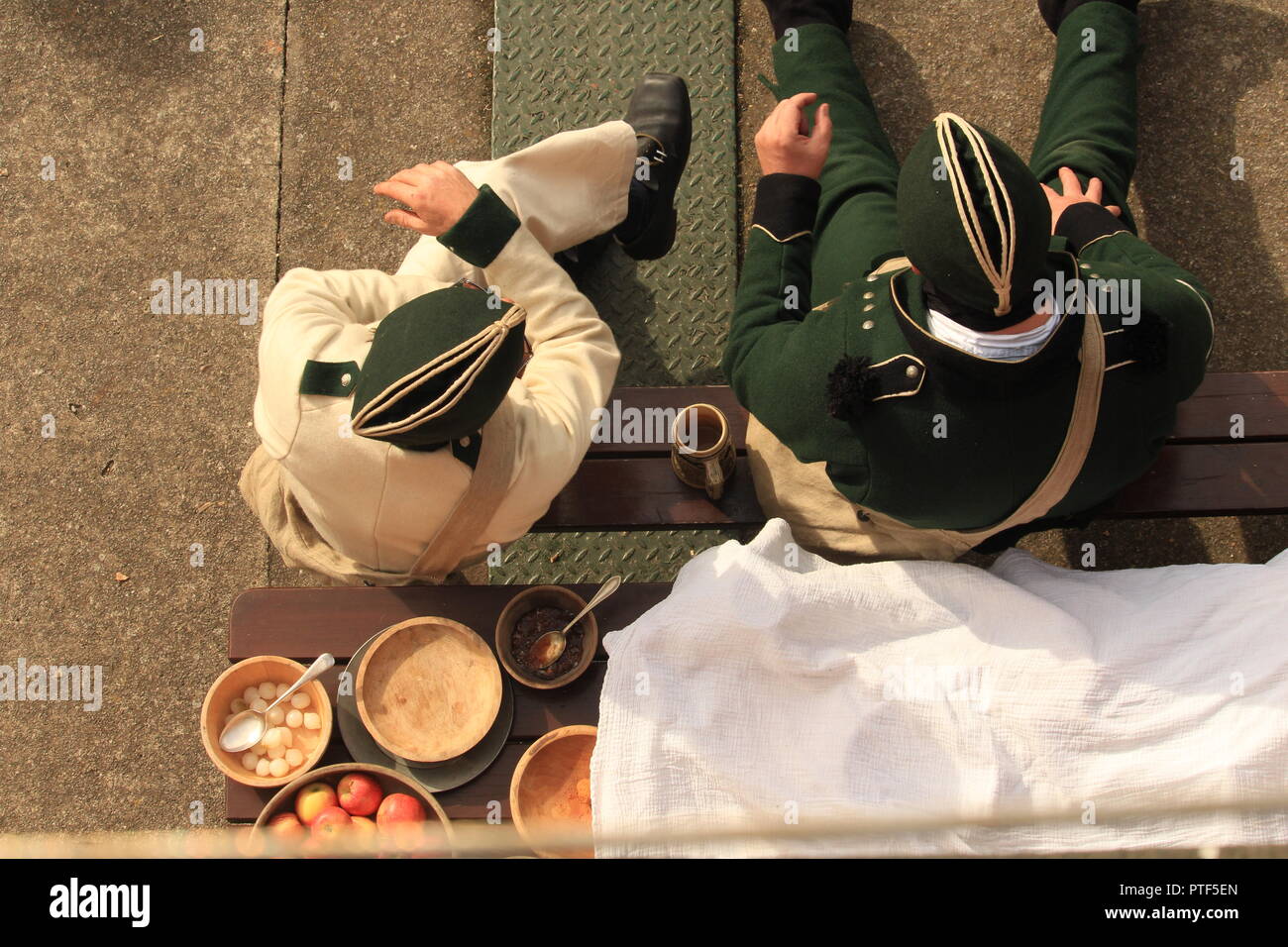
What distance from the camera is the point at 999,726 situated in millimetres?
1669

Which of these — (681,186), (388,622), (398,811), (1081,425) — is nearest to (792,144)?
(681,186)

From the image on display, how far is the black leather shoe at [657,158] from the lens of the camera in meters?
2.55

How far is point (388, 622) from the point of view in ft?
6.24

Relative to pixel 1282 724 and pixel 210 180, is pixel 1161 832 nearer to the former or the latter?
pixel 1282 724

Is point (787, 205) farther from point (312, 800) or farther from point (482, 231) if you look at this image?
point (312, 800)

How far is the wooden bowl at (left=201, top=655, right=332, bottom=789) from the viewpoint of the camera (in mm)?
1727

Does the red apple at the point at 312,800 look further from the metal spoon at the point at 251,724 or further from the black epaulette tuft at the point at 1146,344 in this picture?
the black epaulette tuft at the point at 1146,344

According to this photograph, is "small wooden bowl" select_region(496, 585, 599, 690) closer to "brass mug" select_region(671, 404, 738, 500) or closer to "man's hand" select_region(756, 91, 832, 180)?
"brass mug" select_region(671, 404, 738, 500)

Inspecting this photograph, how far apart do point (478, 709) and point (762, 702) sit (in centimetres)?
55

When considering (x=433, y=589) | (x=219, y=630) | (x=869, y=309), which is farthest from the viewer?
(x=219, y=630)

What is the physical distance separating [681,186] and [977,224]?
1.62 meters

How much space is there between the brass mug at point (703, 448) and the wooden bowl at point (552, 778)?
22.9 inches

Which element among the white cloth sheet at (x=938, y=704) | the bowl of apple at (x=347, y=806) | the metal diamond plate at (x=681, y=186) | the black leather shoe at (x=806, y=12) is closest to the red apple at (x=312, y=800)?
the bowl of apple at (x=347, y=806)
